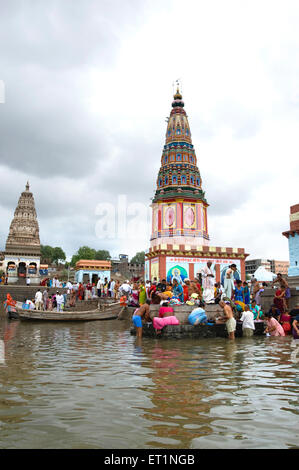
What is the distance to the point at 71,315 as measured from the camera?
17516 mm

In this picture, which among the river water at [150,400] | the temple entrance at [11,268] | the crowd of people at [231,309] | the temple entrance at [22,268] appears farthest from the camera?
the temple entrance at [22,268]

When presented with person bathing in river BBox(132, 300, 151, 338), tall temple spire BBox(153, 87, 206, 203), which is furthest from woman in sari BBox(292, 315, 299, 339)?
tall temple spire BBox(153, 87, 206, 203)

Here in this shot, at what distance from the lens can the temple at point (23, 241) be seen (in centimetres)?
7144

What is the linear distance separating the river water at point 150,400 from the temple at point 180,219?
71.8 ft

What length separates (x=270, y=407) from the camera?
3707 millimetres

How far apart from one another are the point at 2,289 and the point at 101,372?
24.5 m

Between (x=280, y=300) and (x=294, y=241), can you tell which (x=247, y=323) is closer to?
(x=280, y=300)

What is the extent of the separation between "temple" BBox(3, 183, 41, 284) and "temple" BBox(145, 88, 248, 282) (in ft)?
125

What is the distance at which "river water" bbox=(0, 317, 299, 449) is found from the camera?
289 centimetres

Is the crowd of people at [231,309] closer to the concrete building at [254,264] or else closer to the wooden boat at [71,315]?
the wooden boat at [71,315]

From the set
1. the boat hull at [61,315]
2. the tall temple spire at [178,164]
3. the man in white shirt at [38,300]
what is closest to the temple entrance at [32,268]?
the tall temple spire at [178,164]
